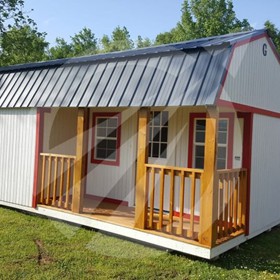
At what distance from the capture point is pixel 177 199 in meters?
6.81

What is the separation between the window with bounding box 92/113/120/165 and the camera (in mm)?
7941

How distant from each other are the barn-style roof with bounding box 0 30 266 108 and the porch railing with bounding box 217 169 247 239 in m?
1.33

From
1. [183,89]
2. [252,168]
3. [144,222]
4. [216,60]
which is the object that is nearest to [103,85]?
Answer: [183,89]

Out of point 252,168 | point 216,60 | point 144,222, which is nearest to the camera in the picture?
point 216,60

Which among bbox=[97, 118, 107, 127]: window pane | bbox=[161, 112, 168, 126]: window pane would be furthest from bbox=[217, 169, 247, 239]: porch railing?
bbox=[97, 118, 107, 127]: window pane

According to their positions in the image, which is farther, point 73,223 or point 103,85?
point 73,223

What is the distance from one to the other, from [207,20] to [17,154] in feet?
91.7

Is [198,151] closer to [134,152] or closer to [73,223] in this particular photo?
[134,152]

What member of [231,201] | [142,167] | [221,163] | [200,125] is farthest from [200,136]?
[142,167]

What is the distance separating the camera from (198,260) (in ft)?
16.3

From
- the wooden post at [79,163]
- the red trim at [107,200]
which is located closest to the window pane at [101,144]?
the red trim at [107,200]

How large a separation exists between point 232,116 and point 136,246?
2.88 metres

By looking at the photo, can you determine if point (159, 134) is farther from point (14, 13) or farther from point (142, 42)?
point (142, 42)

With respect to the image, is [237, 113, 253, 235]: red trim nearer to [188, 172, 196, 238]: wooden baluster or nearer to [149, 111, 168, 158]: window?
[188, 172, 196, 238]: wooden baluster
